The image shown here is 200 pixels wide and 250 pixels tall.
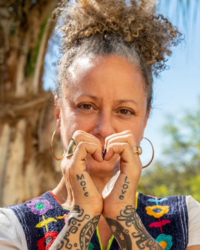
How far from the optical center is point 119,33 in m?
2.24

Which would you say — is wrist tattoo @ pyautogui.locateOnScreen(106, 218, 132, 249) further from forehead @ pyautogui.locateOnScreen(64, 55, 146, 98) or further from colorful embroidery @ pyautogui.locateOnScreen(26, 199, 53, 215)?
forehead @ pyautogui.locateOnScreen(64, 55, 146, 98)

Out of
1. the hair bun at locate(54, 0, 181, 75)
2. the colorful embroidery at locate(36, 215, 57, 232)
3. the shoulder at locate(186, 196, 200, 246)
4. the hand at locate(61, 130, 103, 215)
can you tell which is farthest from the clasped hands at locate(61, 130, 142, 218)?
the hair bun at locate(54, 0, 181, 75)

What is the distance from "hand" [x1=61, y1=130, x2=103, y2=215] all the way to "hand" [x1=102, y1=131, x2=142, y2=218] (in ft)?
0.14

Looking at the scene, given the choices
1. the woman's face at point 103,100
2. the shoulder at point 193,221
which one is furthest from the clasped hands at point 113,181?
the shoulder at point 193,221

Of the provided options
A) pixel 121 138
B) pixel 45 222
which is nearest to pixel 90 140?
pixel 121 138

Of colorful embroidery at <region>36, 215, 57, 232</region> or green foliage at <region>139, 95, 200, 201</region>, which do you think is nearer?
colorful embroidery at <region>36, 215, 57, 232</region>

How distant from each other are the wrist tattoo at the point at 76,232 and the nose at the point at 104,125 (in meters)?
0.35

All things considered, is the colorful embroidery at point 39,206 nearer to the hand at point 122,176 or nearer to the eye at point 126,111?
the hand at point 122,176

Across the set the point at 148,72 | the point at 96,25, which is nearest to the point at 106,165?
the point at 148,72

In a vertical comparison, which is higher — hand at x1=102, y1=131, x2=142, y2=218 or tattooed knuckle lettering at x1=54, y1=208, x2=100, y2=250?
hand at x1=102, y1=131, x2=142, y2=218

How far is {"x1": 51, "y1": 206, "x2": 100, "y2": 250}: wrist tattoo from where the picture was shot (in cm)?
175

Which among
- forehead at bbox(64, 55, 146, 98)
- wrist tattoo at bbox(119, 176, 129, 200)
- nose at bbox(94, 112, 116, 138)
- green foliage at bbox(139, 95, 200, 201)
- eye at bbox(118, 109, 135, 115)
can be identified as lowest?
wrist tattoo at bbox(119, 176, 129, 200)

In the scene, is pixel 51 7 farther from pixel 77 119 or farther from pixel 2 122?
pixel 77 119

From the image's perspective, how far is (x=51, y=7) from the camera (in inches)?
137
